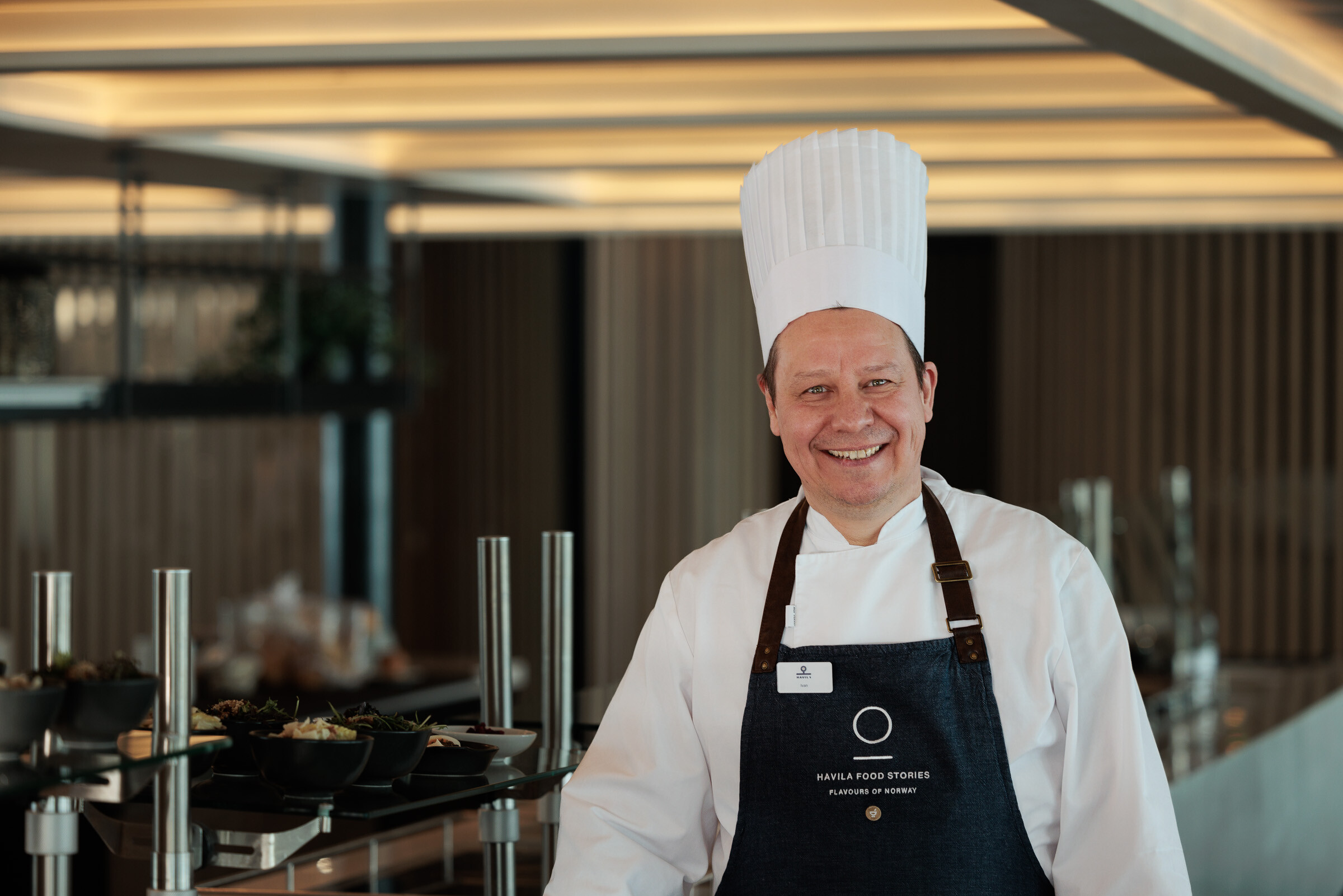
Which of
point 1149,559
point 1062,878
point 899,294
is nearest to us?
point 1062,878

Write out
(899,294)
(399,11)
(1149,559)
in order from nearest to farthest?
1. (899,294)
2. (399,11)
3. (1149,559)

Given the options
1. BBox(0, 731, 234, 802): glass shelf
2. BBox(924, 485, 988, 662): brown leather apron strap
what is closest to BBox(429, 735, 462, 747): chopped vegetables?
BBox(0, 731, 234, 802): glass shelf

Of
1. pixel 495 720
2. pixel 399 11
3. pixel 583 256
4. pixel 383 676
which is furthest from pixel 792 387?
pixel 583 256

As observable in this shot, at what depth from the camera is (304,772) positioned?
125cm

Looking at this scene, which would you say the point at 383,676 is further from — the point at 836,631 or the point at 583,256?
the point at 836,631

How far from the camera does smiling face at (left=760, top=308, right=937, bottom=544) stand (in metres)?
1.42

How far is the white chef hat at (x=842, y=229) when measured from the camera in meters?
1.49

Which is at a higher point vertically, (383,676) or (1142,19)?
(1142,19)

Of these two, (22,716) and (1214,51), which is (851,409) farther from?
(1214,51)

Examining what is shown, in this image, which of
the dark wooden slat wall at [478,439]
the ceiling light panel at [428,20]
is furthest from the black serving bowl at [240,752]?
the dark wooden slat wall at [478,439]

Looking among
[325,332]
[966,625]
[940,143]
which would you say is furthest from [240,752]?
[325,332]

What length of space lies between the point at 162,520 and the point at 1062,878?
6.25 m

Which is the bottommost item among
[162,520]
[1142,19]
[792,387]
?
[162,520]

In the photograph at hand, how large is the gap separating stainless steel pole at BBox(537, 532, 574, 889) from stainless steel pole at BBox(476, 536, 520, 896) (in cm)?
6
